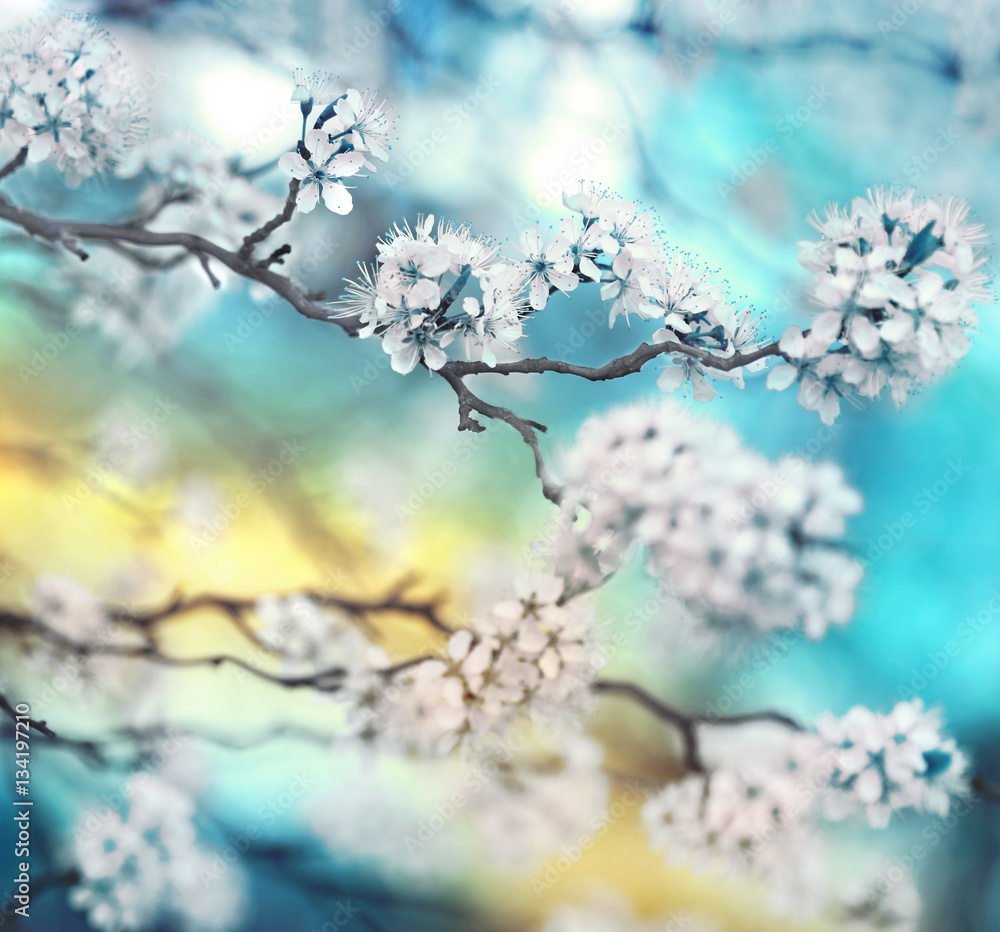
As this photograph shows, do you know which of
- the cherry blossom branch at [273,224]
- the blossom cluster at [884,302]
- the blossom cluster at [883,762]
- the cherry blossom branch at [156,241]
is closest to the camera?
the blossom cluster at [884,302]

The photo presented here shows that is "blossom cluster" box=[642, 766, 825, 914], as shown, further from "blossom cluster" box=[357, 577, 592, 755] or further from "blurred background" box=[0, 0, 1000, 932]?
"blossom cluster" box=[357, 577, 592, 755]

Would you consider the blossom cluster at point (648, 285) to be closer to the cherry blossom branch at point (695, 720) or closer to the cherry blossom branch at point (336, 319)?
the cherry blossom branch at point (336, 319)

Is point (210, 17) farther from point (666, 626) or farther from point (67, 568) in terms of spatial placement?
point (666, 626)

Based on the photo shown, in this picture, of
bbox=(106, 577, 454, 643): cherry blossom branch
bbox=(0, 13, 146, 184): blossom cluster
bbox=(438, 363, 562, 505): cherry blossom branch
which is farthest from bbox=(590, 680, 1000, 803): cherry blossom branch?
bbox=(0, 13, 146, 184): blossom cluster

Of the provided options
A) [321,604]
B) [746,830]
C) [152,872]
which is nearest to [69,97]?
[321,604]

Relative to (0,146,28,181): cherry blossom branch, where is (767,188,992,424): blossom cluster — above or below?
below

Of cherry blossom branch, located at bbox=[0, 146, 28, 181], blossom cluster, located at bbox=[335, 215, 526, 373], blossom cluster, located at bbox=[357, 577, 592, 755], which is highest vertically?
cherry blossom branch, located at bbox=[0, 146, 28, 181]

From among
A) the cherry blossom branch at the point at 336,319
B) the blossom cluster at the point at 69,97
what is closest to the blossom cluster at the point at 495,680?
the cherry blossom branch at the point at 336,319
